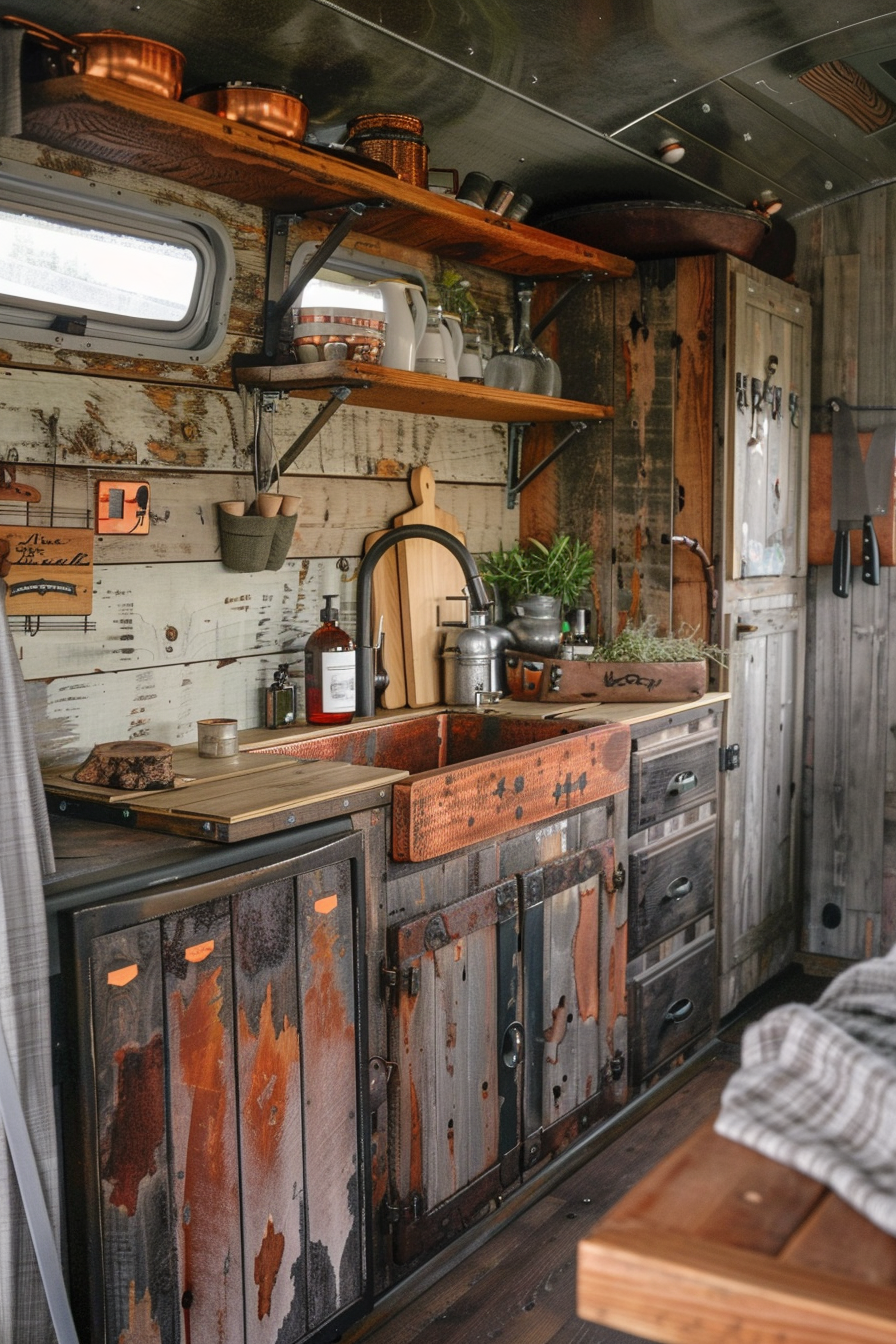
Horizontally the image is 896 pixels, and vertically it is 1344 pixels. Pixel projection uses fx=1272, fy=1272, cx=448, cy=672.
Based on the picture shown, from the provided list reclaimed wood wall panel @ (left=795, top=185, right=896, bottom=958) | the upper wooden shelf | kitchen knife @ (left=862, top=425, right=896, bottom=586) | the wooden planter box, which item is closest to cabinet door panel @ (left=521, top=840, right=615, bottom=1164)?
the wooden planter box

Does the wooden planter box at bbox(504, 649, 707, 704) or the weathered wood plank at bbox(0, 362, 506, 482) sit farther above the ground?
the weathered wood plank at bbox(0, 362, 506, 482)

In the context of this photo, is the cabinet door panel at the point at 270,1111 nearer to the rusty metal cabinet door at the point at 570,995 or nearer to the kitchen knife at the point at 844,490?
the rusty metal cabinet door at the point at 570,995

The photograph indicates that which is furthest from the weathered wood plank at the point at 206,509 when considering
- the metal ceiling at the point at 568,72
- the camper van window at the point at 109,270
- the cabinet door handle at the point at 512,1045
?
the cabinet door handle at the point at 512,1045

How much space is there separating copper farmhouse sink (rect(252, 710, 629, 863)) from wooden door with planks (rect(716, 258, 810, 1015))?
0.81 meters

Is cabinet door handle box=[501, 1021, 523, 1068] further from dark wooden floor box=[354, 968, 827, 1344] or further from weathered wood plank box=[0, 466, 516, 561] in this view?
weathered wood plank box=[0, 466, 516, 561]

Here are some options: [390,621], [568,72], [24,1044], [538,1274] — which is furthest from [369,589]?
[24,1044]

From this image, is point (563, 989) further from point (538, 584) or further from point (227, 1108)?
point (538, 584)

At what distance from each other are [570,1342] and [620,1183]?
60 centimetres

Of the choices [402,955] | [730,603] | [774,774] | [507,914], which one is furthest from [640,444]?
[402,955]

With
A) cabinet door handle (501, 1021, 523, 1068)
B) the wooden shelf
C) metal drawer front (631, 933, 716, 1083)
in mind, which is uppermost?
the wooden shelf

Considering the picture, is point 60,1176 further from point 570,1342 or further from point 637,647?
point 637,647

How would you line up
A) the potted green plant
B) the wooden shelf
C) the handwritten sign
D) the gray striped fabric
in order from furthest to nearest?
the potted green plant < the wooden shelf < the handwritten sign < the gray striped fabric

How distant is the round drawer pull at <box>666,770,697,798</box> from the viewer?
130 inches

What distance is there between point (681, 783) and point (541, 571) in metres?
0.74
